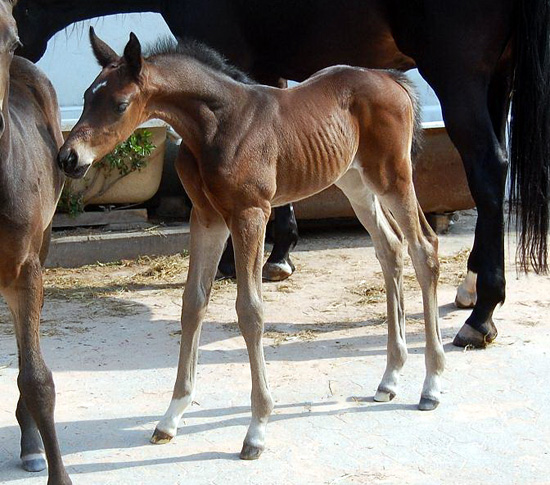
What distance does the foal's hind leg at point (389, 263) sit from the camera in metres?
3.93

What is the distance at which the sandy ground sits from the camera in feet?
10.8

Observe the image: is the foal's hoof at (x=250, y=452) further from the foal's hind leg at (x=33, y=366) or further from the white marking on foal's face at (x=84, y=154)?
the white marking on foal's face at (x=84, y=154)

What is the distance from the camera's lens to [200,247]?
361 centimetres

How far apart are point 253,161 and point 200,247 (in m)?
0.42

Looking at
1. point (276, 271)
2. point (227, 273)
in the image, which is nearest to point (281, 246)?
point (276, 271)

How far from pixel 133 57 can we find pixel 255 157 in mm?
567

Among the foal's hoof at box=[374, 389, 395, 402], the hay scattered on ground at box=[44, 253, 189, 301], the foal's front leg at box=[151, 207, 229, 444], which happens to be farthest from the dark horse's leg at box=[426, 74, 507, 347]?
the hay scattered on ground at box=[44, 253, 189, 301]

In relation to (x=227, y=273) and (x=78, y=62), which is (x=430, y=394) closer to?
(x=227, y=273)

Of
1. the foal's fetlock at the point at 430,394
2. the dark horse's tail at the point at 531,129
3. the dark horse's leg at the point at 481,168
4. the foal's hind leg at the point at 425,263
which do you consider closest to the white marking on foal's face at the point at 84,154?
the foal's hind leg at the point at 425,263

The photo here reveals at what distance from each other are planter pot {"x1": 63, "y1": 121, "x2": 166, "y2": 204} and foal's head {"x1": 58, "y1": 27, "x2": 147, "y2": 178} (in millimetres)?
3408

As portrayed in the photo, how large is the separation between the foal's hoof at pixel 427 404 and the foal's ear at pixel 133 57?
5.58 ft

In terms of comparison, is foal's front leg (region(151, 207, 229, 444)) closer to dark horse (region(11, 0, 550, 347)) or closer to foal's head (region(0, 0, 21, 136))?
foal's head (region(0, 0, 21, 136))

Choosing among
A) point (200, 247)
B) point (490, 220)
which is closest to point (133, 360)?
point (200, 247)

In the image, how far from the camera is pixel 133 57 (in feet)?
10.6
